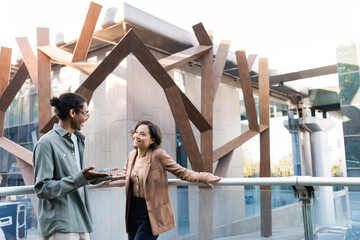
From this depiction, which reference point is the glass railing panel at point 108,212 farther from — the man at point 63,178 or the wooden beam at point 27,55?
the wooden beam at point 27,55

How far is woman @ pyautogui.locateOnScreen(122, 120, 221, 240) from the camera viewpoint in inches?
103

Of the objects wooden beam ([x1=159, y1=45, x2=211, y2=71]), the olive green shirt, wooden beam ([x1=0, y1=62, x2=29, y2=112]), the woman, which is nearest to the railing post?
the woman

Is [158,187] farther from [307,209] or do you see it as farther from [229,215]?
[307,209]

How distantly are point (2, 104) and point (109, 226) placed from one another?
24.7 feet

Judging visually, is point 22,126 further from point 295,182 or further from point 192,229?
point 295,182

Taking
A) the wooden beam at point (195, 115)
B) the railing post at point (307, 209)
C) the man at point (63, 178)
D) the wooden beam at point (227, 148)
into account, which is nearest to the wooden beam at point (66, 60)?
the wooden beam at point (195, 115)

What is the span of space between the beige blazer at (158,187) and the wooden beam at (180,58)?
20.4ft

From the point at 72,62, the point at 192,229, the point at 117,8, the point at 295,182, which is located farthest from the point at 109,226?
the point at 117,8

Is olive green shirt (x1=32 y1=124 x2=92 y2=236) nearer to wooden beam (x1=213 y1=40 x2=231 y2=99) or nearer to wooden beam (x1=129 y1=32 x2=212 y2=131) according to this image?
wooden beam (x1=129 y1=32 x2=212 y2=131)

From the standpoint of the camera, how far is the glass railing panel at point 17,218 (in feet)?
9.14

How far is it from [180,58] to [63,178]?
7.43m

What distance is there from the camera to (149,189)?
2645mm

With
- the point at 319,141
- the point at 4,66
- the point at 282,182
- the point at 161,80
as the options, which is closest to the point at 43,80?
the point at 4,66

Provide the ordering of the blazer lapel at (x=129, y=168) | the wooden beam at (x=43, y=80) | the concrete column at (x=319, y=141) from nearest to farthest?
the blazer lapel at (x=129, y=168), the wooden beam at (x=43, y=80), the concrete column at (x=319, y=141)
